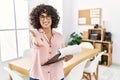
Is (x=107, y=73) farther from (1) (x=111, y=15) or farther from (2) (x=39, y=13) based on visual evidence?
(2) (x=39, y=13)

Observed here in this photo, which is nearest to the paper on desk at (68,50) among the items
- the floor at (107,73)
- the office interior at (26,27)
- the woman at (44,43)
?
the woman at (44,43)

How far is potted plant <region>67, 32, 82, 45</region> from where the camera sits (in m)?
4.18

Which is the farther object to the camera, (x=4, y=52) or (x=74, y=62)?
(x=4, y=52)

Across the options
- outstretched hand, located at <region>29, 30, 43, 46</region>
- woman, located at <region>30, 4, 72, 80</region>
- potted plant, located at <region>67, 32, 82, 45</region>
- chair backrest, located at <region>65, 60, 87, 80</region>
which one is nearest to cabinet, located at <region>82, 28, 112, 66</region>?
potted plant, located at <region>67, 32, 82, 45</region>

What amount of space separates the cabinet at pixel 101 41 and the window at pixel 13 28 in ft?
5.90

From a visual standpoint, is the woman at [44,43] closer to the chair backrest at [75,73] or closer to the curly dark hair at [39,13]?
the curly dark hair at [39,13]

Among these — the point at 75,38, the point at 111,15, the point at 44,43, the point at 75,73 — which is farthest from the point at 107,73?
the point at 44,43

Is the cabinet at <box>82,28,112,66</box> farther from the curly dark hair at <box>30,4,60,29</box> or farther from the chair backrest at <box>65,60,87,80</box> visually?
the curly dark hair at <box>30,4,60,29</box>

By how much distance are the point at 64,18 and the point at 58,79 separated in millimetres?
3327

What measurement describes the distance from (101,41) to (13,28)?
2.39 m

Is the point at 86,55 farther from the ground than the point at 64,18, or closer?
closer

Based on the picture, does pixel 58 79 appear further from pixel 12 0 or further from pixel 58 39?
pixel 12 0

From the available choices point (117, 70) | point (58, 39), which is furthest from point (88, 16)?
point (58, 39)

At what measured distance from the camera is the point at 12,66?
78.5 inches
